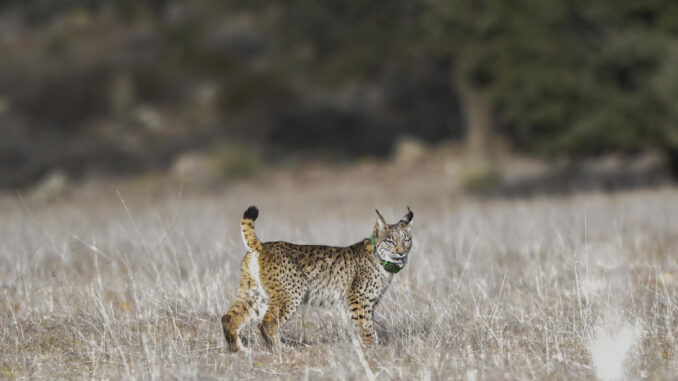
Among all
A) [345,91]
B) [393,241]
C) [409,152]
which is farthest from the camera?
[345,91]

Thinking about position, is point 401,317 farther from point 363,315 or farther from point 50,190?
point 50,190

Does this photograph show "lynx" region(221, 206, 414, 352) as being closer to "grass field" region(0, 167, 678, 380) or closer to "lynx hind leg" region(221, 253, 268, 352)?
"lynx hind leg" region(221, 253, 268, 352)

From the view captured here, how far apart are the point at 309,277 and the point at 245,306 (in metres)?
0.43

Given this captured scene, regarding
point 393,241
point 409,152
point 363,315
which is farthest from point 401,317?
point 409,152

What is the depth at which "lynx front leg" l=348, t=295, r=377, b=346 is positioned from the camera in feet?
15.9

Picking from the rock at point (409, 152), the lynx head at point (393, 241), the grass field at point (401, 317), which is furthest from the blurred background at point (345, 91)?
the lynx head at point (393, 241)

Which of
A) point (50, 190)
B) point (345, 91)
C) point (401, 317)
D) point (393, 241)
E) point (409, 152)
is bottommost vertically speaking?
point (401, 317)

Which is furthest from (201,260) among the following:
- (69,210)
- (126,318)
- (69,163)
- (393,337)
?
(69,163)

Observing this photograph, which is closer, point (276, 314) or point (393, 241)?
point (276, 314)

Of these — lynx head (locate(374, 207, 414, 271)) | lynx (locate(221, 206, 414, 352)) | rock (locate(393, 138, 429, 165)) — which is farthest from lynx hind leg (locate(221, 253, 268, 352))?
rock (locate(393, 138, 429, 165))

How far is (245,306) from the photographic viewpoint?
15.0 feet

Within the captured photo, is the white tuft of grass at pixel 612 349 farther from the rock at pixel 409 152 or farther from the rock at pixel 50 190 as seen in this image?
the rock at pixel 409 152

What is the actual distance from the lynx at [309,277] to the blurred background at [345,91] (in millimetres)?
11833

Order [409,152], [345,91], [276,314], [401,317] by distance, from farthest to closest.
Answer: [345,91] → [409,152] → [401,317] → [276,314]
